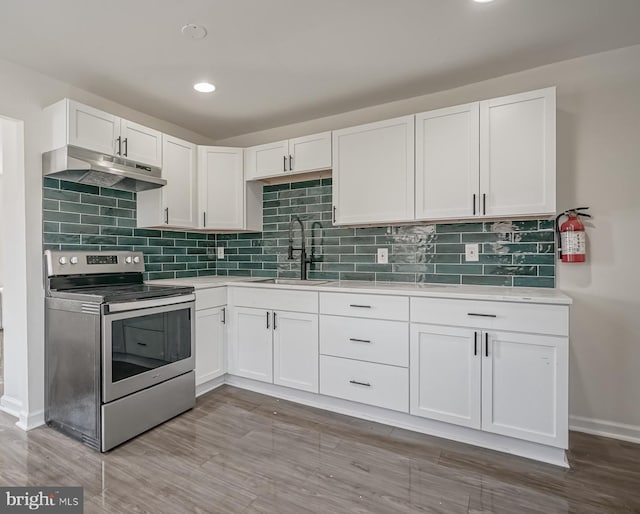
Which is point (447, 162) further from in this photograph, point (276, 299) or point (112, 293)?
point (112, 293)

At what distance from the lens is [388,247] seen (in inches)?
115

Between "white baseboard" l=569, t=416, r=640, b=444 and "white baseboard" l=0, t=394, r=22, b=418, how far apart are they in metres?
3.74

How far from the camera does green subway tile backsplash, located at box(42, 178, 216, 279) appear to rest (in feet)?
8.14

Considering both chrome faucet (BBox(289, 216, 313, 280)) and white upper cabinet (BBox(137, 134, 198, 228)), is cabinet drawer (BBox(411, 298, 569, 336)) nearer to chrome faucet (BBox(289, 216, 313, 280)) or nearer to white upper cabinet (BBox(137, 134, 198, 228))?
chrome faucet (BBox(289, 216, 313, 280))

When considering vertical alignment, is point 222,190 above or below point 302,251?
above

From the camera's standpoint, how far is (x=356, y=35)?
6.66 ft

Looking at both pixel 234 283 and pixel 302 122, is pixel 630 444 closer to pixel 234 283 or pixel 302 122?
pixel 234 283

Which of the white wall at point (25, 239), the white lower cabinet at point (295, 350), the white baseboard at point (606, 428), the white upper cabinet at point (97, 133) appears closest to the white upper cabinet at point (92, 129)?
the white upper cabinet at point (97, 133)

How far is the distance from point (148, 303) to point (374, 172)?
184 cm

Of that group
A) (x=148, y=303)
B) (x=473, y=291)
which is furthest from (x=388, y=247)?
(x=148, y=303)

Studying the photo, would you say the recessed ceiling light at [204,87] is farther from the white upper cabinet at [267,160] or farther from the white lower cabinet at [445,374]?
the white lower cabinet at [445,374]

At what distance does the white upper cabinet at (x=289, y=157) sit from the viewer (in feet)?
9.55

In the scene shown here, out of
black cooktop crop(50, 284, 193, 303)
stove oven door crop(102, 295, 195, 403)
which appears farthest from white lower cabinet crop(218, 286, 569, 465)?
black cooktop crop(50, 284, 193, 303)

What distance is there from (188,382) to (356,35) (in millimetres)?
2561
